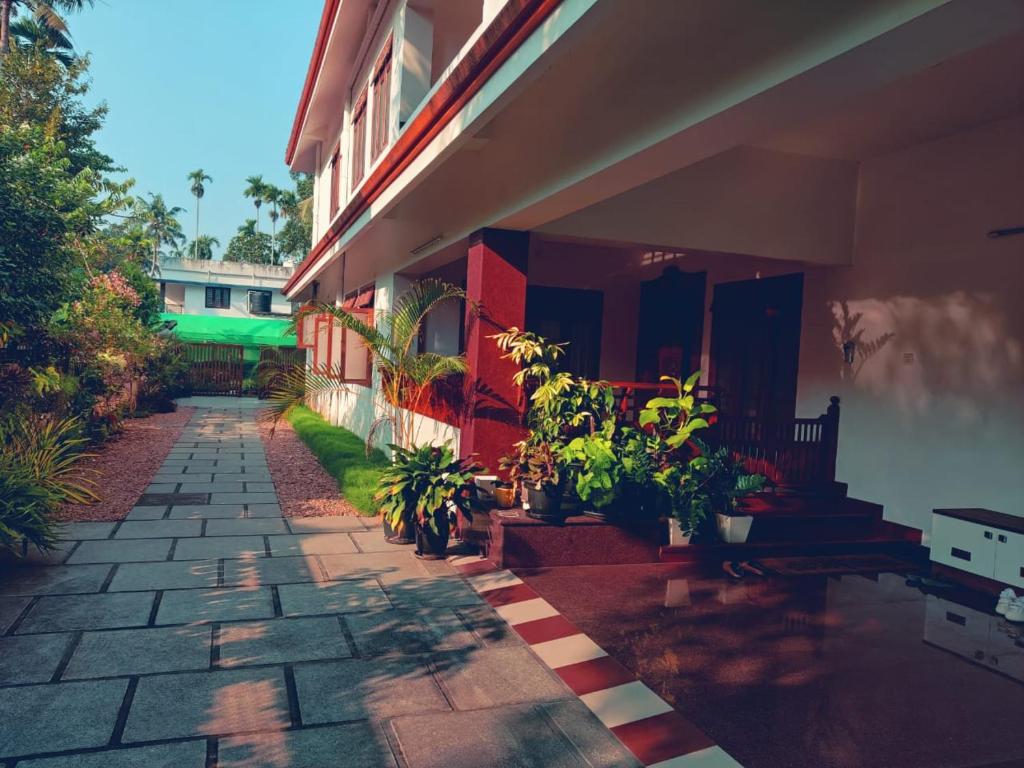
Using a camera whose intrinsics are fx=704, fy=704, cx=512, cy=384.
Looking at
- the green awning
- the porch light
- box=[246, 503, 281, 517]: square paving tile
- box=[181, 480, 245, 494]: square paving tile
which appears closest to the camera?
box=[246, 503, 281, 517]: square paving tile

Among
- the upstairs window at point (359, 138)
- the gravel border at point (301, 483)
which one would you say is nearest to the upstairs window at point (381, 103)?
the upstairs window at point (359, 138)

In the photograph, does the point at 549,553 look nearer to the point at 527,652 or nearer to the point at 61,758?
the point at 527,652

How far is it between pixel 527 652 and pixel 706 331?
6.29 meters

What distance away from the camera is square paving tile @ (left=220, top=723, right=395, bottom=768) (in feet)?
9.57

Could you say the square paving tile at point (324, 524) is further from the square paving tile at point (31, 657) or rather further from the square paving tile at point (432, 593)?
the square paving tile at point (31, 657)

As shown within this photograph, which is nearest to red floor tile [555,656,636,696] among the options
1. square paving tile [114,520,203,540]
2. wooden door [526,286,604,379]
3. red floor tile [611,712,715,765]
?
red floor tile [611,712,715,765]

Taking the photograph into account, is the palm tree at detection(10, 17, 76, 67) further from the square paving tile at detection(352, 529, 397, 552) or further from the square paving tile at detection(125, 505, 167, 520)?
the square paving tile at detection(352, 529, 397, 552)

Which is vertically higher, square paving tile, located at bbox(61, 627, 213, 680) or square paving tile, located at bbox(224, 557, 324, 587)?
square paving tile, located at bbox(61, 627, 213, 680)

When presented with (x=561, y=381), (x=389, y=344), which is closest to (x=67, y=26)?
(x=389, y=344)

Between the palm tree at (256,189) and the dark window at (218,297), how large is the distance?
911 inches

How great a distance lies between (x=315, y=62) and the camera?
1215cm

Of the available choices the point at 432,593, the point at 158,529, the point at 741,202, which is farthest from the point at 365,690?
the point at 741,202

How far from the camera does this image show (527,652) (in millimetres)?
4195

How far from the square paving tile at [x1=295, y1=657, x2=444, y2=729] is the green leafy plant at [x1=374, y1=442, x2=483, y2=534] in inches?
78.1
